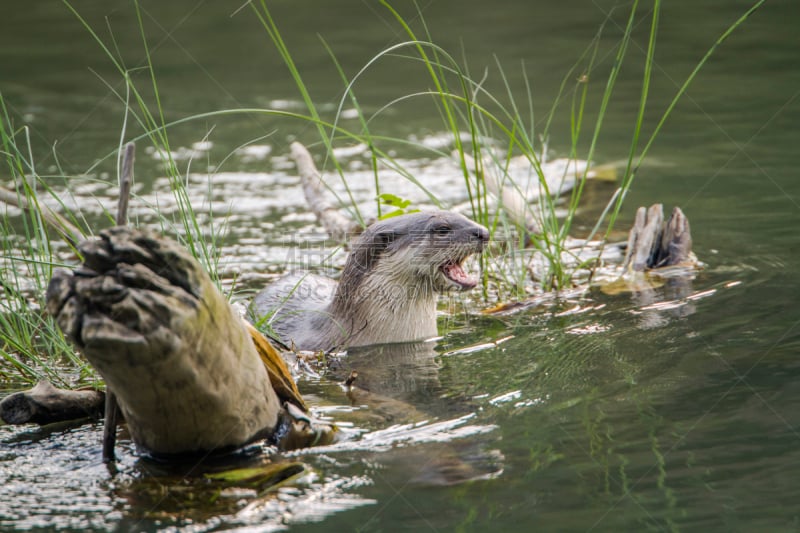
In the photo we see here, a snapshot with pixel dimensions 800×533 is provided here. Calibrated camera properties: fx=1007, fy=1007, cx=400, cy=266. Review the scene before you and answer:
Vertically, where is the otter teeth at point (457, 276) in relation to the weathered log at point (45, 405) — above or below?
above

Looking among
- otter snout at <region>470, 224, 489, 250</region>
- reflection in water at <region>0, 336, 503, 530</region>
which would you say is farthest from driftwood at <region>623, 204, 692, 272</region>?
reflection in water at <region>0, 336, 503, 530</region>

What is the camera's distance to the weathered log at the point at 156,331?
7.95 feet

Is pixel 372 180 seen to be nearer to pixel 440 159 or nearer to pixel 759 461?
pixel 440 159

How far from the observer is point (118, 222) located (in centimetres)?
262

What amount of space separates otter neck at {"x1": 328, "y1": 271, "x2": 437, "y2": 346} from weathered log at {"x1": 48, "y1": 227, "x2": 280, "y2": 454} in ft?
5.34

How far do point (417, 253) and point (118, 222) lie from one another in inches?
73.0

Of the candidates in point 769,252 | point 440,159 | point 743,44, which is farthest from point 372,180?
point 743,44

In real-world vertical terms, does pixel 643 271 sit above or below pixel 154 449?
above

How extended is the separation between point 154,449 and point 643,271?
3.18 meters

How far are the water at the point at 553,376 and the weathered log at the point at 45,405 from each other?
5cm

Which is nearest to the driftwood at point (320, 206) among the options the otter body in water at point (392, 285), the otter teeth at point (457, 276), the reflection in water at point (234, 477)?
the otter body in water at point (392, 285)

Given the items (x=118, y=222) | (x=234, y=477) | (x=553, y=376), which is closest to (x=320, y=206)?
(x=553, y=376)

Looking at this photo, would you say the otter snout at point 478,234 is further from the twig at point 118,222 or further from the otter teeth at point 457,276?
the twig at point 118,222

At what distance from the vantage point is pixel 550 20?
12.0m
